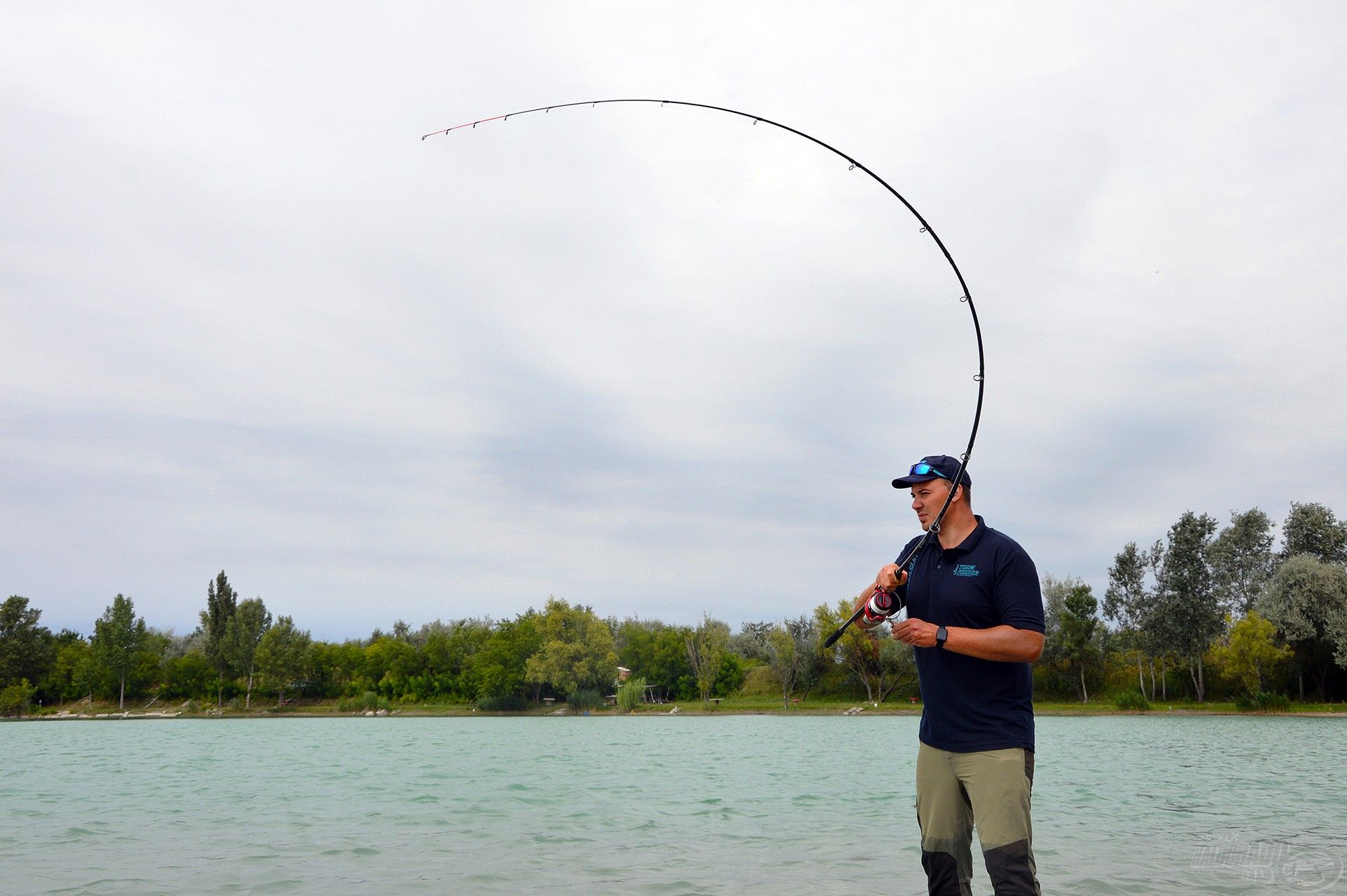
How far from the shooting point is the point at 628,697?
8056 centimetres

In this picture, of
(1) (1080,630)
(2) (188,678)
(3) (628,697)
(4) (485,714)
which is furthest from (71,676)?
(1) (1080,630)

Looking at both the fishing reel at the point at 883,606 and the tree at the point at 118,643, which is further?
the tree at the point at 118,643

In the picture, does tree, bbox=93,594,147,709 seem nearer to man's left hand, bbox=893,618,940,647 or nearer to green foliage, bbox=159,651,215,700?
green foliage, bbox=159,651,215,700

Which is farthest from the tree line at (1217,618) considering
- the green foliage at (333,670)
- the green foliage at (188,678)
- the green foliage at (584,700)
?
the green foliage at (188,678)

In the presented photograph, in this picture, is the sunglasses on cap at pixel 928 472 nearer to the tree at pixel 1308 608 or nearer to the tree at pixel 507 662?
the tree at pixel 1308 608

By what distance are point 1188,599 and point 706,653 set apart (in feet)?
128

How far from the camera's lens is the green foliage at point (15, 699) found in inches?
3339

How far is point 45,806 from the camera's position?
16.6 m

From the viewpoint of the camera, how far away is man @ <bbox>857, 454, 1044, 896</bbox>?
4422 mm

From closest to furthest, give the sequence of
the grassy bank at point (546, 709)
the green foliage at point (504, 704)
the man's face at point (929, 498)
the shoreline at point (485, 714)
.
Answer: the man's face at point (929, 498) → the grassy bank at point (546, 709) → the shoreline at point (485, 714) → the green foliage at point (504, 704)

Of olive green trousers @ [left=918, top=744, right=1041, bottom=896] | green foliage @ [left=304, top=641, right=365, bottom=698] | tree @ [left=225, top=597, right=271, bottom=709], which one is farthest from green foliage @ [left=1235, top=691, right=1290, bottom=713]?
tree @ [left=225, top=597, right=271, bottom=709]

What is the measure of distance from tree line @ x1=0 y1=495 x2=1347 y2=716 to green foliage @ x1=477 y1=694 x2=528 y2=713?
17 centimetres

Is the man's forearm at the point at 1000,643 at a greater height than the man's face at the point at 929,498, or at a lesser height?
lesser

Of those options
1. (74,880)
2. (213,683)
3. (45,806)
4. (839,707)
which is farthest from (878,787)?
(213,683)
